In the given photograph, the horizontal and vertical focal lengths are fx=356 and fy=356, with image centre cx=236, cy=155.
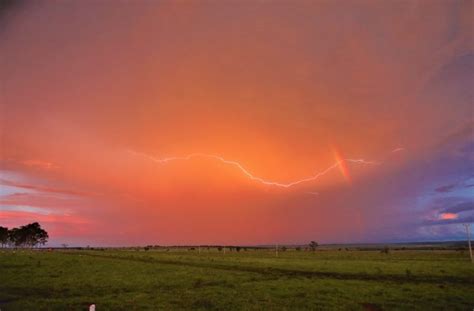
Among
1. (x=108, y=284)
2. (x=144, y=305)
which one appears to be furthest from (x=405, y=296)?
(x=108, y=284)

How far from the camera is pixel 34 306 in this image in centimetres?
→ 2589

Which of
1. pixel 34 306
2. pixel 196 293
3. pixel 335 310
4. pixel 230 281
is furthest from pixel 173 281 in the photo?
pixel 335 310

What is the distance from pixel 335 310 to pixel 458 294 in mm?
14506

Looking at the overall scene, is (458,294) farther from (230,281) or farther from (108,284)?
(108,284)

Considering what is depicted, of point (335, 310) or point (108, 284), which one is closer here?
point (335, 310)

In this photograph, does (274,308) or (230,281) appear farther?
(230,281)

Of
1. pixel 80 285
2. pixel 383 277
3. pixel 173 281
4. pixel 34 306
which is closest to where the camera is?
pixel 34 306

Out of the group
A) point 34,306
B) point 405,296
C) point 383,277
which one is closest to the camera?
point 34,306

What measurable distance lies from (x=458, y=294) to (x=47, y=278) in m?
43.8

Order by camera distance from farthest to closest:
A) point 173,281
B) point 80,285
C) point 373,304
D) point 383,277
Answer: point 383,277, point 173,281, point 80,285, point 373,304

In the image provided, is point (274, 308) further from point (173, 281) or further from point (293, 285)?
point (173, 281)

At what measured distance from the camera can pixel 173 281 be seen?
4169 cm

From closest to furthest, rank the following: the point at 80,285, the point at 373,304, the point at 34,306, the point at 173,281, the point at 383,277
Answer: the point at 34,306, the point at 373,304, the point at 80,285, the point at 173,281, the point at 383,277

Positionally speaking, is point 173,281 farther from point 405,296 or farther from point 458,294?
point 458,294
